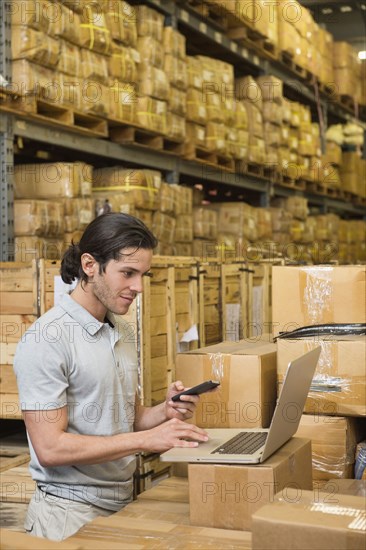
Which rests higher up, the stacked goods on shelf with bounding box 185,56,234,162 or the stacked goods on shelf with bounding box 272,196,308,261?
the stacked goods on shelf with bounding box 185,56,234,162

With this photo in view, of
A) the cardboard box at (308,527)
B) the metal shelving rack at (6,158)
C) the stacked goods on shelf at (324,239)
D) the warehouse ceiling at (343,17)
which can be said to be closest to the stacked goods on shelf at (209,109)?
the metal shelving rack at (6,158)

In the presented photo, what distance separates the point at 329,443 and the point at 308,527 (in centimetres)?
129

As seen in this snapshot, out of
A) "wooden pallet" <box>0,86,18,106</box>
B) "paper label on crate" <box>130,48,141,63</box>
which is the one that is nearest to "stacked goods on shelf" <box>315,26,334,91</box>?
"paper label on crate" <box>130,48,141,63</box>

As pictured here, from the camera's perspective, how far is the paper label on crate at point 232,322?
5.99m

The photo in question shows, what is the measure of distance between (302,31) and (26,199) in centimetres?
615

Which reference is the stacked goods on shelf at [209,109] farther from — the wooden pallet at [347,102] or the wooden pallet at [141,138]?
the wooden pallet at [347,102]

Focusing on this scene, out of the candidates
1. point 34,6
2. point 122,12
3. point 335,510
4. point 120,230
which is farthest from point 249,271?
point 335,510

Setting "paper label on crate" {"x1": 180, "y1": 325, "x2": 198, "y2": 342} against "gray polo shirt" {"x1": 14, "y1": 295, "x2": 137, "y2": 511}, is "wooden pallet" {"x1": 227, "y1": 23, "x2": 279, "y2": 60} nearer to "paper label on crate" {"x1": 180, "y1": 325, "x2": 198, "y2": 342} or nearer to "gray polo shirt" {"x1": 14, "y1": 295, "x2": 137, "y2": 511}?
"paper label on crate" {"x1": 180, "y1": 325, "x2": 198, "y2": 342}

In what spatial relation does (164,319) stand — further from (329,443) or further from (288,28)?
(288,28)

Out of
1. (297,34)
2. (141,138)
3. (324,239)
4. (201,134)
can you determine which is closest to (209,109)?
(201,134)

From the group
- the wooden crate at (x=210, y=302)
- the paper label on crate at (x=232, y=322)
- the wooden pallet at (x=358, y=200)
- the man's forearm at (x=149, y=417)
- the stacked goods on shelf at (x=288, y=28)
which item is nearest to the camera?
the man's forearm at (x=149, y=417)

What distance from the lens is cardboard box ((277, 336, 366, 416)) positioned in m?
2.86

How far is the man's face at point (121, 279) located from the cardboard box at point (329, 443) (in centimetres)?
89

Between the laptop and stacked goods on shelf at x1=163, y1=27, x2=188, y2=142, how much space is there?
4651 mm
